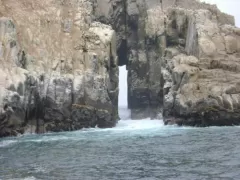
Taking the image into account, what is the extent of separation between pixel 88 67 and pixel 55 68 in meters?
4.82

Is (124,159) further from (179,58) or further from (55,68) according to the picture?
(179,58)

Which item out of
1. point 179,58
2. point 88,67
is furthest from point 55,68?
point 179,58

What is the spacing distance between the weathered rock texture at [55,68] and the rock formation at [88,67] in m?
0.13

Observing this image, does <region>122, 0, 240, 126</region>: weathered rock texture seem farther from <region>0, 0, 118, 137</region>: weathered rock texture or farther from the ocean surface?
the ocean surface

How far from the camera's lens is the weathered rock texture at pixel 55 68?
164 feet

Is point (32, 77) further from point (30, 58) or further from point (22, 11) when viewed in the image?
point (22, 11)

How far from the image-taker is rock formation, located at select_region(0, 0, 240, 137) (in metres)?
52.8

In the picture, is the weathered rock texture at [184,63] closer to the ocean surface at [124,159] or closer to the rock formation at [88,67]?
→ the rock formation at [88,67]

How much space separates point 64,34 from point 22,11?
284 inches

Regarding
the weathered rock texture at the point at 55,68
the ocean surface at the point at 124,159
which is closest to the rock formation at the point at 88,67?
the weathered rock texture at the point at 55,68

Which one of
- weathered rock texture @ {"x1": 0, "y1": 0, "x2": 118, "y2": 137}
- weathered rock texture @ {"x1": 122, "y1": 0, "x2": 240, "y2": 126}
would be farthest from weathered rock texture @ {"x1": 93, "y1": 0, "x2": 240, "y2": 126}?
weathered rock texture @ {"x1": 0, "y1": 0, "x2": 118, "y2": 137}

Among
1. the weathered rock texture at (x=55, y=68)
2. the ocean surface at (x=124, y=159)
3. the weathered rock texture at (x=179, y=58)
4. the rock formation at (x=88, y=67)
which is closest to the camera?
the ocean surface at (x=124, y=159)

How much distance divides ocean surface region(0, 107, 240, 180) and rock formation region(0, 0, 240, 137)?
13320 millimetres

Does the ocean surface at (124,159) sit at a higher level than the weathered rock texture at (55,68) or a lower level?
lower
